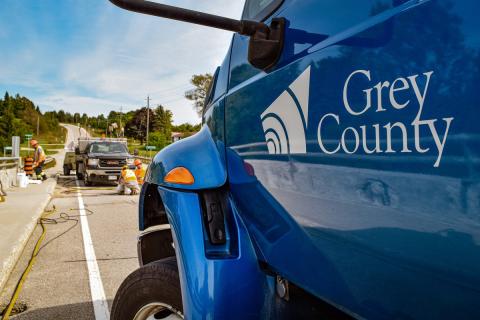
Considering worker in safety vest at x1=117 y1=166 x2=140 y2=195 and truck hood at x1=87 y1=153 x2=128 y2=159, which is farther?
truck hood at x1=87 y1=153 x2=128 y2=159

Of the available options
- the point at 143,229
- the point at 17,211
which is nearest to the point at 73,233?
the point at 17,211

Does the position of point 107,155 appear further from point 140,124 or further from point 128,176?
point 140,124

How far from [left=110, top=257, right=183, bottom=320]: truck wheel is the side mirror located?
3.64 ft

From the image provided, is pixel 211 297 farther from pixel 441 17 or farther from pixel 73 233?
pixel 73 233

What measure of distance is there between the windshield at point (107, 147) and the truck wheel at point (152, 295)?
15.9 metres

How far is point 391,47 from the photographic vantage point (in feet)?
3.25

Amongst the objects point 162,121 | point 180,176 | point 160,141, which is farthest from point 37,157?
point 162,121

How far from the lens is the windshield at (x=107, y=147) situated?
17297 millimetres

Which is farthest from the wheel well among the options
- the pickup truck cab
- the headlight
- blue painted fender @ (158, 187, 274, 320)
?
the headlight

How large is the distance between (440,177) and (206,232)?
1113 millimetres

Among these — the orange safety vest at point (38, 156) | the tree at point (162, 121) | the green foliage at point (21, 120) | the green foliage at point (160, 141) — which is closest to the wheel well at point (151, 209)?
the orange safety vest at point (38, 156)

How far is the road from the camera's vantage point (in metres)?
3.85

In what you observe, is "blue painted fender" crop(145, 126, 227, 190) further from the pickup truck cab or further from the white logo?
the pickup truck cab

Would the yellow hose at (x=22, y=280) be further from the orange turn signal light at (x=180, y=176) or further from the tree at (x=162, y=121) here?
the tree at (x=162, y=121)
